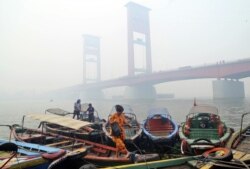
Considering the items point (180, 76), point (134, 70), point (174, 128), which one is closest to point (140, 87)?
point (134, 70)

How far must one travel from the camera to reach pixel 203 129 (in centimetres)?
1075

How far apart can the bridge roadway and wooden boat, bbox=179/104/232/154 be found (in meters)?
40.6

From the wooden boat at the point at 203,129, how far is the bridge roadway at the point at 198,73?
40.6m

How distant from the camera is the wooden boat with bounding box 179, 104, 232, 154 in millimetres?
9422

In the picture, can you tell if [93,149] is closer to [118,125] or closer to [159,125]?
[118,125]

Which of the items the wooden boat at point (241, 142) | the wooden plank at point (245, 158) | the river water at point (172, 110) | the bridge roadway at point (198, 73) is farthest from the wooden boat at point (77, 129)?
the bridge roadway at point (198, 73)

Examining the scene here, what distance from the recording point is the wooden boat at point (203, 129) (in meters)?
9.42

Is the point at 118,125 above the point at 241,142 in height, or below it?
above

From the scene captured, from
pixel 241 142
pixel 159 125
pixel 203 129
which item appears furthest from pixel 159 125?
pixel 241 142

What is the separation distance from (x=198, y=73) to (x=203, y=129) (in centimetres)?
4682

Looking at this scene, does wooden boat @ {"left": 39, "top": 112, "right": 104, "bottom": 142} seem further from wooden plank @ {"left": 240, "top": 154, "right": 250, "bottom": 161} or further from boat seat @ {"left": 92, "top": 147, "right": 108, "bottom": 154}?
wooden plank @ {"left": 240, "top": 154, "right": 250, "bottom": 161}

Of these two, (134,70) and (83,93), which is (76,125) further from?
(83,93)

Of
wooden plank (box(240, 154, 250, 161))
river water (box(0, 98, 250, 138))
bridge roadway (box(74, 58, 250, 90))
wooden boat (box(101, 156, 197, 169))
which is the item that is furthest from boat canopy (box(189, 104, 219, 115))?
bridge roadway (box(74, 58, 250, 90))

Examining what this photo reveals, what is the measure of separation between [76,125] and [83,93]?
290 feet
